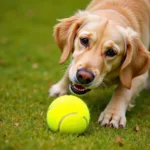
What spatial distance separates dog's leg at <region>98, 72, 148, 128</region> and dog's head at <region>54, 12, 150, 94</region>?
0.27 metres

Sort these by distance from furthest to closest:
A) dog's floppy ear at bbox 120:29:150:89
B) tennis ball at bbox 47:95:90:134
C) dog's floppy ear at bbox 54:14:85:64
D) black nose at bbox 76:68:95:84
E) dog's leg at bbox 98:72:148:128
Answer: dog's floppy ear at bbox 54:14:85:64
dog's floppy ear at bbox 120:29:150:89
dog's leg at bbox 98:72:148:128
black nose at bbox 76:68:95:84
tennis ball at bbox 47:95:90:134

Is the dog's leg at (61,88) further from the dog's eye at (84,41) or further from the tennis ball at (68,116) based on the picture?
the tennis ball at (68,116)

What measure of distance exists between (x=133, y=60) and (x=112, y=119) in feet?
2.98

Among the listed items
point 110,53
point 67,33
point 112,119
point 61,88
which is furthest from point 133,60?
point 61,88

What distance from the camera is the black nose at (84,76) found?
15.8ft

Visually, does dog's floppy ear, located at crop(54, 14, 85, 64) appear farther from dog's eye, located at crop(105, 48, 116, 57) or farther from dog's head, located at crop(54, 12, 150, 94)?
dog's eye, located at crop(105, 48, 116, 57)

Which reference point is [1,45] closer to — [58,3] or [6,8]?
[6,8]

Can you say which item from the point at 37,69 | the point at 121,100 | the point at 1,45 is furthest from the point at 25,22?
the point at 121,100

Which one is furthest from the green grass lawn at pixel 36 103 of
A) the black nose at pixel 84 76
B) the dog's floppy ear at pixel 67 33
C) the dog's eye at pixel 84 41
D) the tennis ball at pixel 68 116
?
the dog's eye at pixel 84 41

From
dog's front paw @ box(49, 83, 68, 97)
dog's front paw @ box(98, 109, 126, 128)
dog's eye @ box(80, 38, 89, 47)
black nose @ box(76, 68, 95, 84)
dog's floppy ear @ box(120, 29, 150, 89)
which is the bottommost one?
dog's front paw @ box(49, 83, 68, 97)

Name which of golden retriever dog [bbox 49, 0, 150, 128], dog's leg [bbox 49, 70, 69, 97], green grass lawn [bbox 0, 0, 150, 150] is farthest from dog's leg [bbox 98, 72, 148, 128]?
dog's leg [bbox 49, 70, 69, 97]

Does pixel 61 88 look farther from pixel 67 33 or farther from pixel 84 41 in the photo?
pixel 84 41

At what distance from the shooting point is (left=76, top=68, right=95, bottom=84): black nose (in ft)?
15.8

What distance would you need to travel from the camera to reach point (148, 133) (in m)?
5.11
